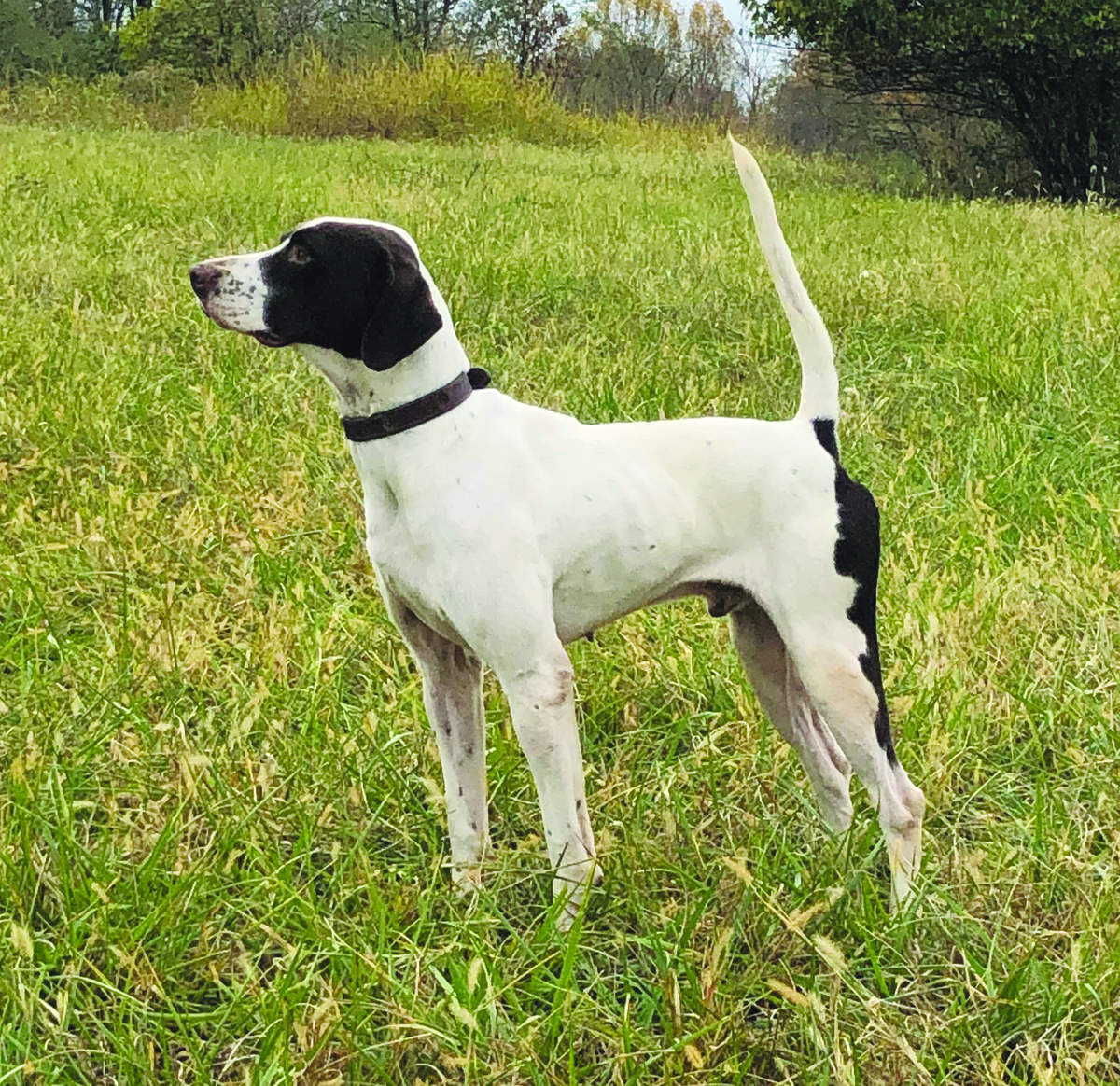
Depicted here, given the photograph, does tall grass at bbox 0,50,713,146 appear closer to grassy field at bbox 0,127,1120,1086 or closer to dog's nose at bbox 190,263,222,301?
grassy field at bbox 0,127,1120,1086

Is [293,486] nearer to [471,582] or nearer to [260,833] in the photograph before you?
[260,833]

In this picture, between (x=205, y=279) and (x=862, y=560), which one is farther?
(x=862, y=560)

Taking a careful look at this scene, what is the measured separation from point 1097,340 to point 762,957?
422cm

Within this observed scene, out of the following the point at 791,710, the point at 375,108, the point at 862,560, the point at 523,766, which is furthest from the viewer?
the point at 375,108

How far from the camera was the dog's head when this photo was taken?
2.13m

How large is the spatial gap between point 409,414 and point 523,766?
0.92 meters

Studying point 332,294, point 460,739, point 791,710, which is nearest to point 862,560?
point 791,710

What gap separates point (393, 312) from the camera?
2123 mm

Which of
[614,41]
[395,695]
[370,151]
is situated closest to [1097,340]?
[395,695]

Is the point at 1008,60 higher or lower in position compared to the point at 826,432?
higher

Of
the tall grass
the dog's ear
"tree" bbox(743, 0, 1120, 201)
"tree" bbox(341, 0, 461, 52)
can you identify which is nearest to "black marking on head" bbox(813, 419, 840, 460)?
the dog's ear

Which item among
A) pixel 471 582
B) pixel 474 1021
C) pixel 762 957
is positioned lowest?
pixel 762 957

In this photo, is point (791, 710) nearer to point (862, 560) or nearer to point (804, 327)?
point (862, 560)

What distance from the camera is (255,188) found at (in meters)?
9.42
